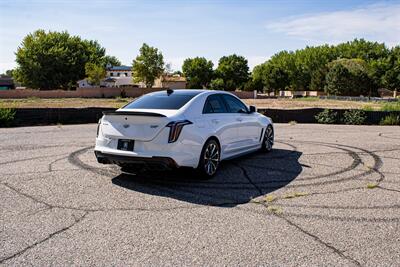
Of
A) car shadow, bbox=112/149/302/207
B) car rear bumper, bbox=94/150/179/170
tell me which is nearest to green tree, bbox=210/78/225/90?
car shadow, bbox=112/149/302/207

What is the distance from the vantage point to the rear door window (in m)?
7.11

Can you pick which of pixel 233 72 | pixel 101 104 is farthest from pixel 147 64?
pixel 101 104

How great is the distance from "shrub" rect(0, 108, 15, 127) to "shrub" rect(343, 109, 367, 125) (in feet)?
48.8

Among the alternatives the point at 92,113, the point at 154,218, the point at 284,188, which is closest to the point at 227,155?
the point at 284,188

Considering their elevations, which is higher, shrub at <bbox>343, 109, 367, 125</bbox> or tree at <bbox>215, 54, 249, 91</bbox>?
tree at <bbox>215, 54, 249, 91</bbox>

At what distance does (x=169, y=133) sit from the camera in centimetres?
604

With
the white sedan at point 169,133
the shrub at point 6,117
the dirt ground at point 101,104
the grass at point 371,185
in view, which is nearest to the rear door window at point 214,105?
the white sedan at point 169,133

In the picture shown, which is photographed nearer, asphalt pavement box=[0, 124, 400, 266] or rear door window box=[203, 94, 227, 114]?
asphalt pavement box=[0, 124, 400, 266]

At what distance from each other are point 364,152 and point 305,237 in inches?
243

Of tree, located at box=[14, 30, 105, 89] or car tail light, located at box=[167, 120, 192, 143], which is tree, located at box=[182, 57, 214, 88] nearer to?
tree, located at box=[14, 30, 105, 89]

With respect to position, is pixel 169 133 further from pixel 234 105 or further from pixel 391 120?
pixel 391 120

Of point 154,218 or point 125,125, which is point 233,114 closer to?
point 125,125

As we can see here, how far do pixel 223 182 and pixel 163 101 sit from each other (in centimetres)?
177

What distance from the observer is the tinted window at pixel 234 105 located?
7.94 metres
